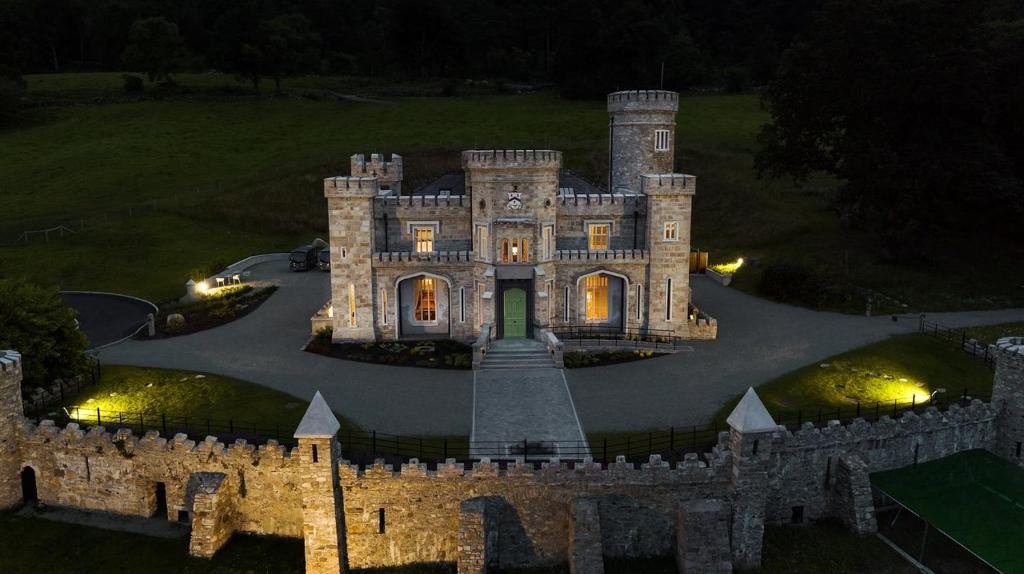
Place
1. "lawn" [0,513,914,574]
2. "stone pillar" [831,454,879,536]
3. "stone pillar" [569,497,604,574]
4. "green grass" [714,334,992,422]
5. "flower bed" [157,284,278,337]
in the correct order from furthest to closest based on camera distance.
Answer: "flower bed" [157,284,278,337]
"green grass" [714,334,992,422]
"stone pillar" [831,454,879,536]
"lawn" [0,513,914,574]
"stone pillar" [569,497,604,574]

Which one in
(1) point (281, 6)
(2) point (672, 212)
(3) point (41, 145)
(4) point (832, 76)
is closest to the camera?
(2) point (672, 212)

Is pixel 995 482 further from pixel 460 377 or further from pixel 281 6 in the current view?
pixel 281 6

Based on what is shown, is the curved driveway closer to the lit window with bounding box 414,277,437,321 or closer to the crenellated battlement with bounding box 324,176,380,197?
the lit window with bounding box 414,277,437,321

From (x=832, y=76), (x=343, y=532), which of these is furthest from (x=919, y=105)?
(x=343, y=532)

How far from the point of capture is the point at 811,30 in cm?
5109

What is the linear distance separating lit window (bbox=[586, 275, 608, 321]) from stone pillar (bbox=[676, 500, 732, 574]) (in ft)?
60.6

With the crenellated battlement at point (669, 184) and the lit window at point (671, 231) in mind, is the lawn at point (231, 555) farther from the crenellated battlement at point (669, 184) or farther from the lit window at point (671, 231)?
the crenellated battlement at point (669, 184)

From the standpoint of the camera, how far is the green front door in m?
35.7

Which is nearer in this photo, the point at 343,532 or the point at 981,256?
the point at 343,532

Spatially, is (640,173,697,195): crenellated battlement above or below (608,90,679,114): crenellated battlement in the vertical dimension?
below

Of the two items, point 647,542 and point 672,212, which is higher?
point 672,212

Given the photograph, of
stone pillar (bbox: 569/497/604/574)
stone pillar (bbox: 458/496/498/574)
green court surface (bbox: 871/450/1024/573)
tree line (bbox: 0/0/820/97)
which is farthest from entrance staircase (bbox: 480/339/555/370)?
tree line (bbox: 0/0/820/97)

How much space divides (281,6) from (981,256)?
107 meters

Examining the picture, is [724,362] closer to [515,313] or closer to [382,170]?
[515,313]
